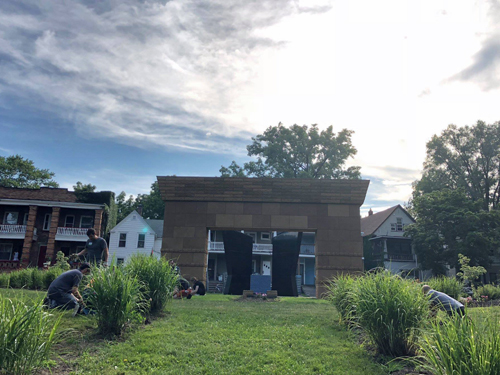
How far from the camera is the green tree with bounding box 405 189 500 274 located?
30.6m

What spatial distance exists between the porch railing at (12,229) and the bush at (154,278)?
2962 cm

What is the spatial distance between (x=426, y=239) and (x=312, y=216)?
2270 centimetres

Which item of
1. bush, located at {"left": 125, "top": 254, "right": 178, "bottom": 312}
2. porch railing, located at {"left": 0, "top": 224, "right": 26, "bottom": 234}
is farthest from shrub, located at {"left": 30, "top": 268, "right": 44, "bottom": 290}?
porch railing, located at {"left": 0, "top": 224, "right": 26, "bottom": 234}

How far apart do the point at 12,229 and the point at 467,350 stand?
36288 millimetres

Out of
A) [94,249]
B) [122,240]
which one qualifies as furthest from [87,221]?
[94,249]

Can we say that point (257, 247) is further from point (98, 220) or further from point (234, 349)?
point (234, 349)

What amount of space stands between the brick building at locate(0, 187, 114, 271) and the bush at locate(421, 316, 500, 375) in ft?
110

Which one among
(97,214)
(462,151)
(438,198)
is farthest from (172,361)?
(462,151)

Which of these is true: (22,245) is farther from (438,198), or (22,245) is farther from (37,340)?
(438,198)

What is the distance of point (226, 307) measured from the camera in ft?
31.5

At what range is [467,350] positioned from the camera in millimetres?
3902

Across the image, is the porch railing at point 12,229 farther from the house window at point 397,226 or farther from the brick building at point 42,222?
the house window at point 397,226

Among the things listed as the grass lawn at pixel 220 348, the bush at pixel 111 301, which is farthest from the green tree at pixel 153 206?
the bush at pixel 111 301

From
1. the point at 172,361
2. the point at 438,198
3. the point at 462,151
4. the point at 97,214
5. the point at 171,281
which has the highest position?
the point at 462,151
